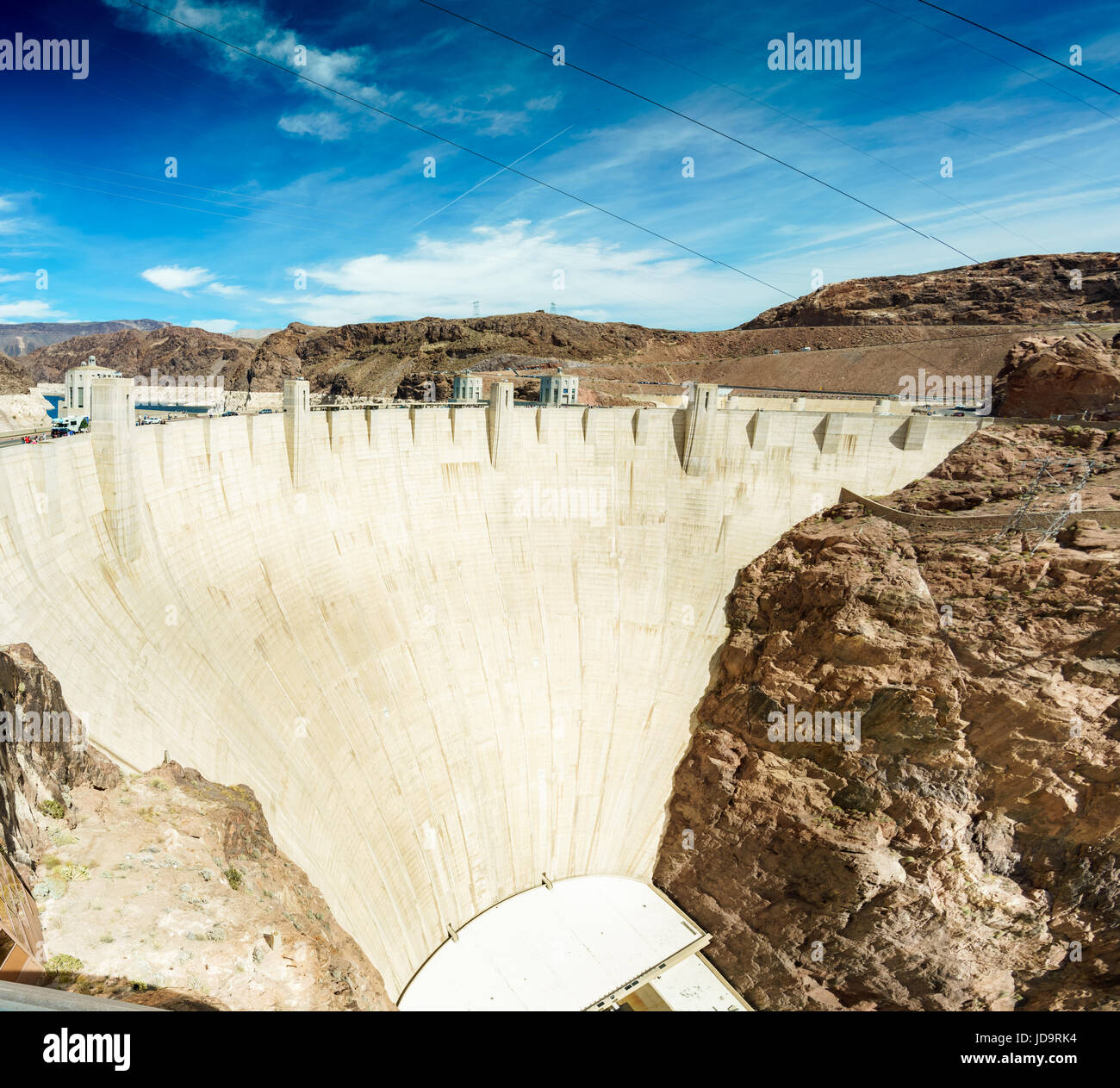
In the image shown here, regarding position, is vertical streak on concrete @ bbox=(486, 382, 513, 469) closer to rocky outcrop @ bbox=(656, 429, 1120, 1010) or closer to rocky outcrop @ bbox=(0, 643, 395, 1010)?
rocky outcrop @ bbox=(656, 429, 1120, 1010)

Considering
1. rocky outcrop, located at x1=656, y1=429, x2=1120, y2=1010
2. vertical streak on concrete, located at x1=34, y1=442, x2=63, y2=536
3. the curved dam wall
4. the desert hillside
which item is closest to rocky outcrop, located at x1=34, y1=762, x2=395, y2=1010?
the curved dam wall

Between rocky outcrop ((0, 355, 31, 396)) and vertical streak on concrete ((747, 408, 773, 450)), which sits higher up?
rocky outcrop ((0, 355, 31, 396))

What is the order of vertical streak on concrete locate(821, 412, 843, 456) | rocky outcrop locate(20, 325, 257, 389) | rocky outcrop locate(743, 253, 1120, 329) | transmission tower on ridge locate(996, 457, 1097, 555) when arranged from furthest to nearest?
rocky outcrop locate(20, 325, 257, 389) < rocky outcrop locate(743, 253, 1120, 329) < vertical streak on concrete locate(821, 412, 843, 456) < transmission tower on ridge locate(996, 457, 1097, 555)

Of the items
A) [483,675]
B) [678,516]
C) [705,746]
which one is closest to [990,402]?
[678,516]

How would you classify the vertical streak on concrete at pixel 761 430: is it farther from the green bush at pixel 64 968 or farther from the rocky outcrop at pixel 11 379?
the rocky outcrop at pixel 11 379

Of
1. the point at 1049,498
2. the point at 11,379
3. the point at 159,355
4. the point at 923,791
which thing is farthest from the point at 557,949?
the point at 159,355

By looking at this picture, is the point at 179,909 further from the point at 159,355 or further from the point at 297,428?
the point at 159,355
